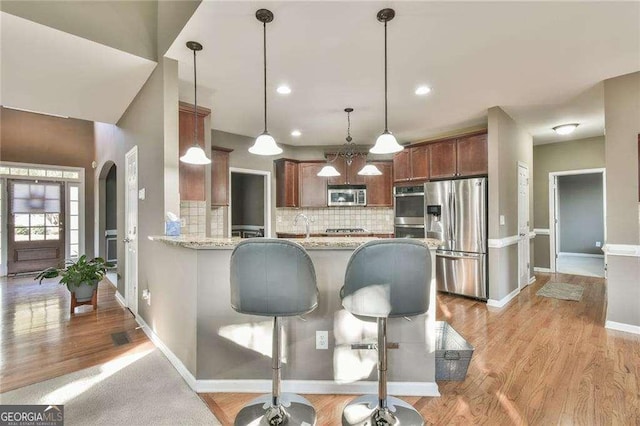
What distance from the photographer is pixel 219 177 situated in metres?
4.14

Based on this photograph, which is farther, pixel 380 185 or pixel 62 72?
pixel 380 185

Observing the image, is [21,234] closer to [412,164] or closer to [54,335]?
[54,335]

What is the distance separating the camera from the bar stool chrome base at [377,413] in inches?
65.9

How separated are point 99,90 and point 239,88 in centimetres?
162

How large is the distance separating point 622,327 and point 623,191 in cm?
140

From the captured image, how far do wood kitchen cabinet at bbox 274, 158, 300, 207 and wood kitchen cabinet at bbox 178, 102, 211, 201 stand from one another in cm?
227

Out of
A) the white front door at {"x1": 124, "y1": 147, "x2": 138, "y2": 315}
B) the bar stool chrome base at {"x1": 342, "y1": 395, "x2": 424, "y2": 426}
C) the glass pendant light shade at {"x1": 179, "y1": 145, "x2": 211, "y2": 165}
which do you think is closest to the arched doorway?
the white front door at {"x1": 124, "y1": 147, "x2": 138, "y2": 315}

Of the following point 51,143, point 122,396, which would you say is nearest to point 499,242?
point 122,396

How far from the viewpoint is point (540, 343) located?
2812 millimetres

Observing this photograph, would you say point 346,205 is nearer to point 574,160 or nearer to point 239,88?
point 239,88

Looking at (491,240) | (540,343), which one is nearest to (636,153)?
(491,240)

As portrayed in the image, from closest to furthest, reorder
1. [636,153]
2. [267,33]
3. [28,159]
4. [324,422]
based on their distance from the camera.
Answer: [324,422]
[267,33]
[636,153]
[28,159]

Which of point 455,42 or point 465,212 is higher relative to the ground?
point 455,42

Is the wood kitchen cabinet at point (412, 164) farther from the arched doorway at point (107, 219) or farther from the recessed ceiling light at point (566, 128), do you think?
the arched doorway at point (107, 219)
